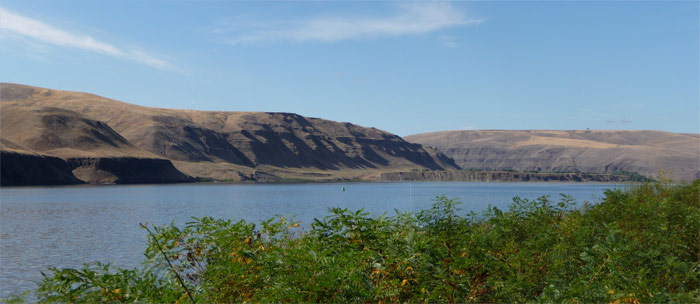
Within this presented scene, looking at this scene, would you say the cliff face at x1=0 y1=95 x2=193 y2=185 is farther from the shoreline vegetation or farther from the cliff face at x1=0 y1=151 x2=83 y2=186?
the shoreline vegetation

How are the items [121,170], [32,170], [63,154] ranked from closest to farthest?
[32,170]
[63,154]
[121,170]

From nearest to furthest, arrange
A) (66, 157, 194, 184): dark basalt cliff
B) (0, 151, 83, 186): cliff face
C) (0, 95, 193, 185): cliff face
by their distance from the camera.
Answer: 1. (0, 151, 83, 186): cliff face
2. (0, 95, 193, 185): cliff face
3. (66, 157, 194, 184): dark basalt cliff

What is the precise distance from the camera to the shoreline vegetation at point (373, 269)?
6098mm

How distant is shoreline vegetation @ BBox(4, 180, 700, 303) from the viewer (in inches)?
240

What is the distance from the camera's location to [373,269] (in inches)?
283

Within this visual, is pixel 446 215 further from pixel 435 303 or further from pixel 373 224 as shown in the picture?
pixel 435 303

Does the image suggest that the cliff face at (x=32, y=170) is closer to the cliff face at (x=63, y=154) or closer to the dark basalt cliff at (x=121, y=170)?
the cliff face at (x=63, y=154)

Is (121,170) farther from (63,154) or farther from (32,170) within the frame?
(32,170)

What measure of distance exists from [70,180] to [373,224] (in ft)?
579

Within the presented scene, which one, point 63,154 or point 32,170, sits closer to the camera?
point 32,170

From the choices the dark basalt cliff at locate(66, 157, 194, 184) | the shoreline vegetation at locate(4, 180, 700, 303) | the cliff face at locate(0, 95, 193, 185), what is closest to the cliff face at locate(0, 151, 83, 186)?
the cliff face at locate(0, 95, 193, 185)

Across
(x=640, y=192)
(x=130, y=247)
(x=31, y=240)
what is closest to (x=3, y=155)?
(x=31, y=240)

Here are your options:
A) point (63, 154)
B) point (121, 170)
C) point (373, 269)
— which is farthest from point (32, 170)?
point (373, 269)

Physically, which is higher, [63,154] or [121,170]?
[63,154]
